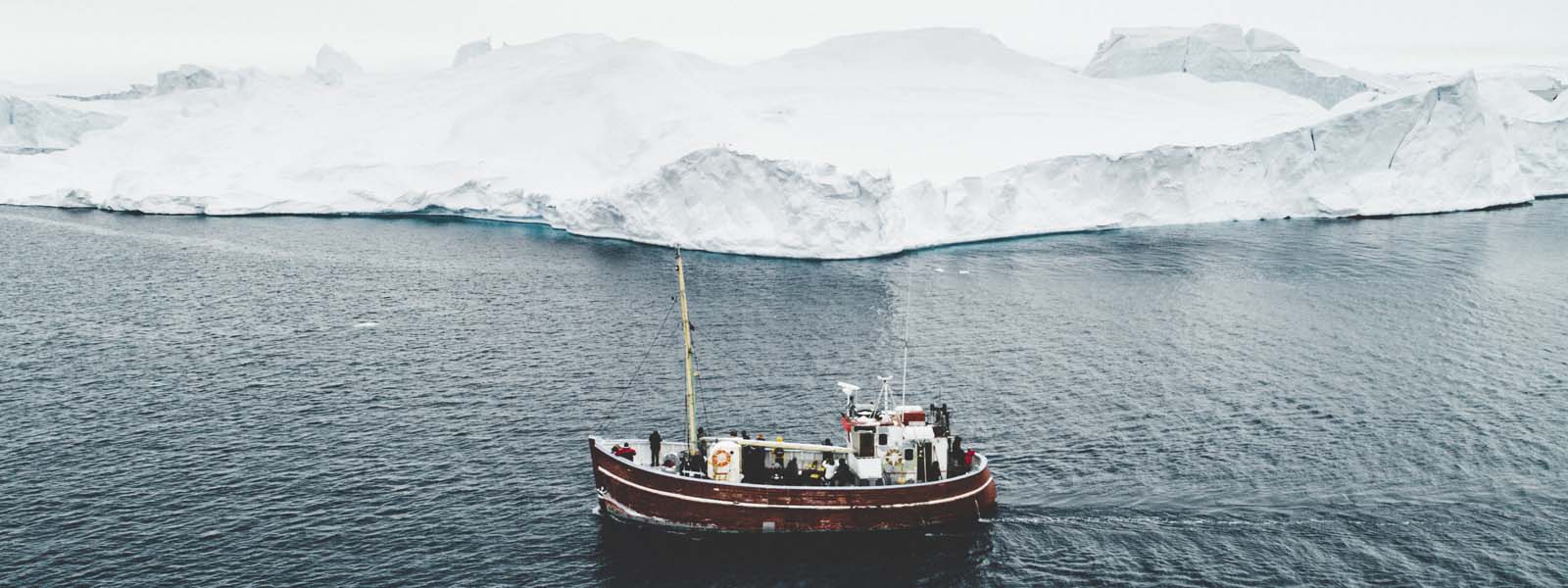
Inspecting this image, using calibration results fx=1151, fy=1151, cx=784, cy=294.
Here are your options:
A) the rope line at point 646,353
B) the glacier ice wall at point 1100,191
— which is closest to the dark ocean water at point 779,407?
the rope line at point 646,353

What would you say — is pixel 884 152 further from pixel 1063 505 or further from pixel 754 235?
pixel 1063 505

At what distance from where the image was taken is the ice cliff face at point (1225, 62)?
16475 cm

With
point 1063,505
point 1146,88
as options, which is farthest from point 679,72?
point 1063,505

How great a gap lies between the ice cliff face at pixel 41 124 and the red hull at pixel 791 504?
164m

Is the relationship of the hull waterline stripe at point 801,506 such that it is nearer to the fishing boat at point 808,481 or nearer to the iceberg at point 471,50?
the fishing boat at point 808,481

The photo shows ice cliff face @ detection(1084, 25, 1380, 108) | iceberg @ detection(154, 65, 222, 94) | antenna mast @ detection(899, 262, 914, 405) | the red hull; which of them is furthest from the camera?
iceberg @ detection(154, 65, 222, 94)

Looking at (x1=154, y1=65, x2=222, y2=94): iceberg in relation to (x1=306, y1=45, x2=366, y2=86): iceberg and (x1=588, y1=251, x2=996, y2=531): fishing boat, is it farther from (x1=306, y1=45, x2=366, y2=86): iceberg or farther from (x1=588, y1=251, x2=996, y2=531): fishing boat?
(x1=588, y1=251, x2=996, y2=531): fishing boat

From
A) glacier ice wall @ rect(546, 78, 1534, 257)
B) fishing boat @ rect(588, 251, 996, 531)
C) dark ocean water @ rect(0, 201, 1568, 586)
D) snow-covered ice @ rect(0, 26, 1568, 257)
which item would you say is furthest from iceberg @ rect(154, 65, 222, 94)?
fishing boat @ rect(588, 251, 996, 531)

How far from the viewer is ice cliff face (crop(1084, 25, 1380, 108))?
164750mm

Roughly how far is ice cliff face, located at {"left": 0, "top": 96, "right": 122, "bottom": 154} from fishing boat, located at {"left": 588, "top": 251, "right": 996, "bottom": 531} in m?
162

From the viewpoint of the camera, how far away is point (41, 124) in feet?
552

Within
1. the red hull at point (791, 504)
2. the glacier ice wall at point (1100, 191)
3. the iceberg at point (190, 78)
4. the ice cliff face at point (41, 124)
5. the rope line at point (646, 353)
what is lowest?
the red hull at point (791, 504)

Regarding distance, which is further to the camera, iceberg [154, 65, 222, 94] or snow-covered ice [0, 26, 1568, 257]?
iceberg [154, 65, 222, 94]

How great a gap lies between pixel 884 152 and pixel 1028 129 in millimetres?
19139
